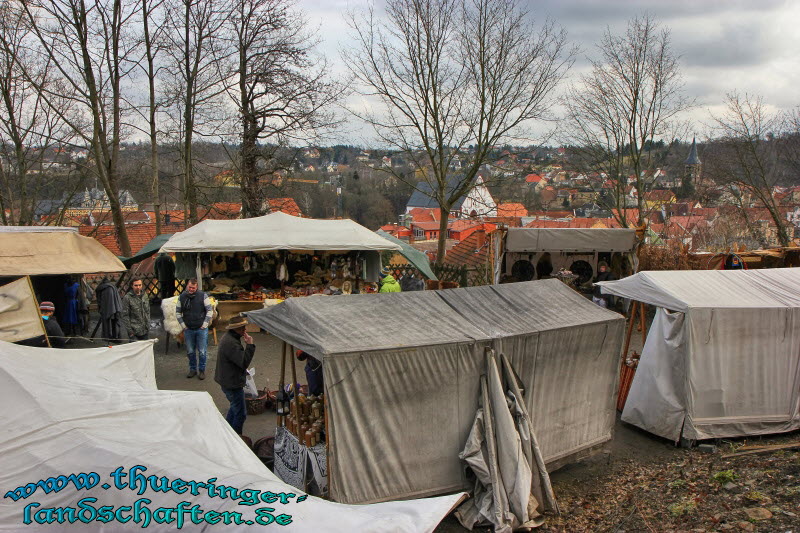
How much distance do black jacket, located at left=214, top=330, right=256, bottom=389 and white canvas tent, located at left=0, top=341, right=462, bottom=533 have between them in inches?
48.5

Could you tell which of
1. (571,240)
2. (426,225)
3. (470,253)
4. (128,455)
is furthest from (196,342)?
(426,225)

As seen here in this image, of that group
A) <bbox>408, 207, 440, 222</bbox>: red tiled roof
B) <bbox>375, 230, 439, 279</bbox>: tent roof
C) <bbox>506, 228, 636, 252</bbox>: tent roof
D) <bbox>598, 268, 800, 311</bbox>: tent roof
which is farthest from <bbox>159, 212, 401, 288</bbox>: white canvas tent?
<bbox>408, 207, 440, 222</bbox>: red tiled roof

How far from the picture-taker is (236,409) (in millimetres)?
6637

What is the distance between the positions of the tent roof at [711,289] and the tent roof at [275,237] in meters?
6.77

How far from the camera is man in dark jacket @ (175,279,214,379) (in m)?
8.97

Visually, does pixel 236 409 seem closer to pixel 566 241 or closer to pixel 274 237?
pixel 274 237

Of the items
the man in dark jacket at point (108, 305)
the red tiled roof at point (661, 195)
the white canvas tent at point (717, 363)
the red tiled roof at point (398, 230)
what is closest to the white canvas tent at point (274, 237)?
the man in dark jacket at point (108, 305)

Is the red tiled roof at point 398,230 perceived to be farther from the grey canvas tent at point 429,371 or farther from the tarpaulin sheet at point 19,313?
the grey canvas tent at point 429,371

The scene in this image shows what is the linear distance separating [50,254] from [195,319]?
3.61m

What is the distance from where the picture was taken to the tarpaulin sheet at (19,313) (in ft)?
24.9

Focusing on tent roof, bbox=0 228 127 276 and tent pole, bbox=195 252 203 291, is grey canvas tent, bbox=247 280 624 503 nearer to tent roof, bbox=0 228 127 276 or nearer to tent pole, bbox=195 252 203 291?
tent roof, bbox=0 228 127 276

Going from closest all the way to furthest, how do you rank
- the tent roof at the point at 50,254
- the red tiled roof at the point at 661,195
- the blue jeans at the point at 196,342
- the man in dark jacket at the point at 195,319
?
the man in dark jacket at the point at 195,319, the blue jeans at the point at 196,342, the tent roof at the point at 50,254, the red tiled roof at the point at 661,195

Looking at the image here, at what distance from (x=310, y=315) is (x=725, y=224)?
3395 cm

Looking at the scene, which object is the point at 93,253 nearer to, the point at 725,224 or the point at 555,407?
the point at 555,407
